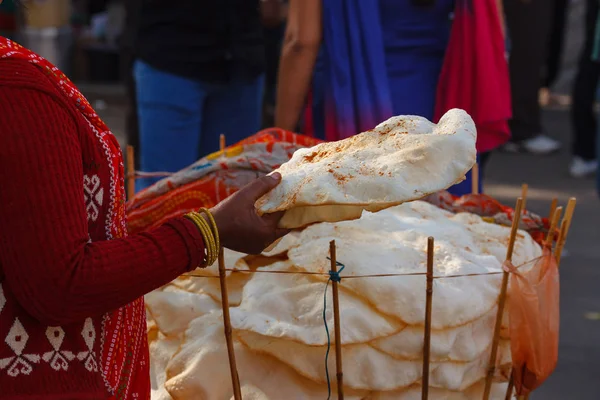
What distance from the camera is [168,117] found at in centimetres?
382

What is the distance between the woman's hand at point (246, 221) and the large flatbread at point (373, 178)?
0.03 metres

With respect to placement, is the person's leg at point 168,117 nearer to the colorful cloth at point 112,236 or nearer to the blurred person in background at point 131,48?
the blurred person in background at point 131,48

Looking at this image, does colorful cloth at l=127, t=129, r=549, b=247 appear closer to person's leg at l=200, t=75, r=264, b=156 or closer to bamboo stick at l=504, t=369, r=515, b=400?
bamboo stick at l=504, t=369, r=515, b=400

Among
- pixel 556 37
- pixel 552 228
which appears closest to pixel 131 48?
pixel 552 228

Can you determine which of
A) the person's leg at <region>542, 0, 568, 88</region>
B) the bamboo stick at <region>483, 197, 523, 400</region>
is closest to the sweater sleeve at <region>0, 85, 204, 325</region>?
the bamboo stick at <region>483, 197, 523, 400</region>

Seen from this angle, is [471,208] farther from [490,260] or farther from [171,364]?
[171,364]

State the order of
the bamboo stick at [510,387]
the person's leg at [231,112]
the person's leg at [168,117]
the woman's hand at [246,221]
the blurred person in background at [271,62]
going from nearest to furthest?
1. the woman's hand at [246,221]
2. the bamboo stick at [510,387]
3. the person's leg at [168,117]
4. the person's leg at [231,112]
5. the blurred person in background at [271,62]

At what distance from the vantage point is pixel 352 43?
3.32m

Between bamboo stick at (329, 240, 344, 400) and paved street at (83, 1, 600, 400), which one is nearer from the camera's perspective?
bamboo stick at (329, 240, 344, 400)

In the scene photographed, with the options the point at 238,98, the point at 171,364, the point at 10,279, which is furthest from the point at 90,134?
the point at 238,98

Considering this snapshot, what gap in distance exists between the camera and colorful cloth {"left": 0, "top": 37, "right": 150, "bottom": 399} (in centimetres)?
144

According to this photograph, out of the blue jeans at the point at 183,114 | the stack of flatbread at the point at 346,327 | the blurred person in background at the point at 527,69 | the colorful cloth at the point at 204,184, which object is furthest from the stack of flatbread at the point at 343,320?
the blurred person in background at the point at 527,69

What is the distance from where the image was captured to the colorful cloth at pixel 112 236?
56.8 inches

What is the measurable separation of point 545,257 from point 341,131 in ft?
4.19
